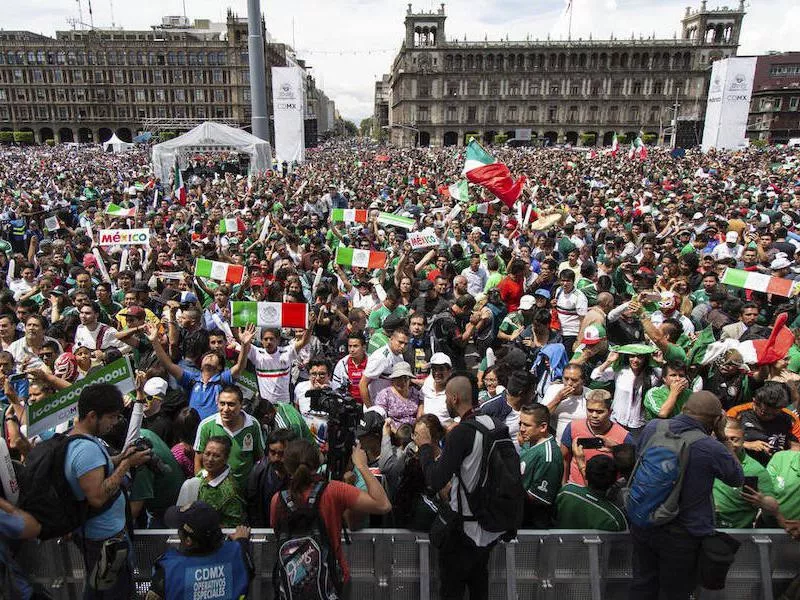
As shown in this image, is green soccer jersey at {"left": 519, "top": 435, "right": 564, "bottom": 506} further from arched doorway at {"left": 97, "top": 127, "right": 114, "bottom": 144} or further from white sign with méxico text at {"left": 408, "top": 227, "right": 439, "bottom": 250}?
arched doorway at {"left": 97, "top": 127, "right": 114, "bottom": 144}

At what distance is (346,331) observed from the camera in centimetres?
637

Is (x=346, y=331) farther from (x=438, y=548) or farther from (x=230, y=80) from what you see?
(x=230, y=80)

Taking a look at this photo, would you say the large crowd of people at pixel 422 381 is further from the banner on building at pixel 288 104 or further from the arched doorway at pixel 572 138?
the arched doorway at pixel 572 138

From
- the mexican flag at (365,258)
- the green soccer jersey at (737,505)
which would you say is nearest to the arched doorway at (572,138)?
the mexican flag at (365,258)

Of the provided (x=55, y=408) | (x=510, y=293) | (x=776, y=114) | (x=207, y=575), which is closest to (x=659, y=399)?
(x=510, y=293)

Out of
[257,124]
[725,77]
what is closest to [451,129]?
[725,77]

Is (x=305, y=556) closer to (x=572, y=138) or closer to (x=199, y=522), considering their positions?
(x=199, y=522)

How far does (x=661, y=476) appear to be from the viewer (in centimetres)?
282

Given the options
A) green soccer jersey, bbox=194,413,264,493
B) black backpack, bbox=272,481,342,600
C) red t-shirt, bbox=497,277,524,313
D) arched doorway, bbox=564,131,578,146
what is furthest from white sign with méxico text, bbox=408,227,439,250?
arched doorway, bbox=564,131,578,146

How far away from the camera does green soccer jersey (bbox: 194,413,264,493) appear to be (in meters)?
3.75

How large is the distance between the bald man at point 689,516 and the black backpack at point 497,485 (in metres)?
0.72

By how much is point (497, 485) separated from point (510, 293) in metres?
4.60

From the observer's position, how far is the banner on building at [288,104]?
2642cm

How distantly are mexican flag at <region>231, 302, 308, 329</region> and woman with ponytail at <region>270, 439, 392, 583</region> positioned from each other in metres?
2.82
